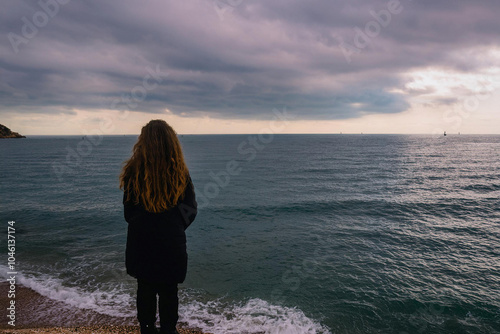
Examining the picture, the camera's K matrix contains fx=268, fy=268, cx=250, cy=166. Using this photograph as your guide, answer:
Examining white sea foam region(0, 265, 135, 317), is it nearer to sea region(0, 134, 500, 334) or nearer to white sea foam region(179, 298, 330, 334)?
sea region(0, 134, 500, 334)

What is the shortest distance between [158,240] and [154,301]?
1.08 metres

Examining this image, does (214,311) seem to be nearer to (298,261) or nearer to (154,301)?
(298,261)

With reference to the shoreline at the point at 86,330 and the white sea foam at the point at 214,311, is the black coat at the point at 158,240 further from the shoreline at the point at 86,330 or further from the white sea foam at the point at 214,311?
the white sea foam at the point at 214,311

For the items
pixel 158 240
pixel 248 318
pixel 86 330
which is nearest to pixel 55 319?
pixel 86 330

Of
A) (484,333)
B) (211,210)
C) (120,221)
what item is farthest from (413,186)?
(120,221)

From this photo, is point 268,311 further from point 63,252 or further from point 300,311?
point 63,252

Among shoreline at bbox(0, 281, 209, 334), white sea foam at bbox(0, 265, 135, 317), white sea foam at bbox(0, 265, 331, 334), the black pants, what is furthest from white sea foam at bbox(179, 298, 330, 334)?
the black pants

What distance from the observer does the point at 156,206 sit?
11.3 feet

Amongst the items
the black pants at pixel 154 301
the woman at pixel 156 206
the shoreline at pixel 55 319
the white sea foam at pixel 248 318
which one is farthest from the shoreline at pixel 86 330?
the woman at pixel 156 206

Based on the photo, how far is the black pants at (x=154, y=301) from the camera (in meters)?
3.81

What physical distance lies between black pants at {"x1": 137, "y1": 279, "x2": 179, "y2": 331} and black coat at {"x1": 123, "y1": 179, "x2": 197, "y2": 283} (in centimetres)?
20

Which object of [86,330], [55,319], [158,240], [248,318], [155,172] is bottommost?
[248,318]

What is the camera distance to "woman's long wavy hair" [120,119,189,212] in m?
3.45

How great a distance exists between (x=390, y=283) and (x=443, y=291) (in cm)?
178
